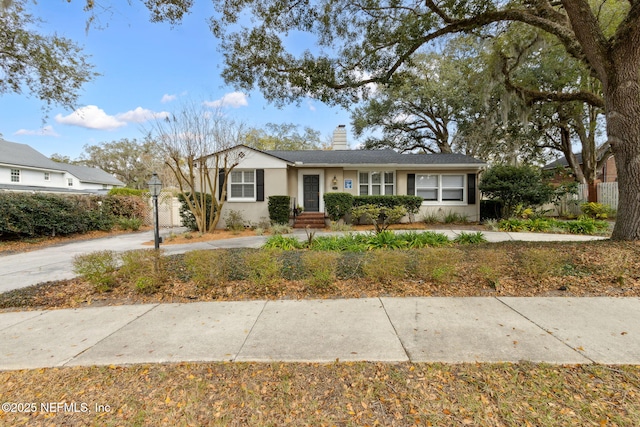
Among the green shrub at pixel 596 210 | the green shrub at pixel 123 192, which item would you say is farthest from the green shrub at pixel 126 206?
the green shrub at pixel 596 210

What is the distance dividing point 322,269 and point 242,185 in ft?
30.0

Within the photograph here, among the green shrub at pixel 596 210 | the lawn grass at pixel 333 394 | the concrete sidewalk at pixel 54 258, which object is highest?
the green shrub at pixel 596 210

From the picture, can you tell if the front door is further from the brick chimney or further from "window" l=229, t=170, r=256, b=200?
the brick chimney

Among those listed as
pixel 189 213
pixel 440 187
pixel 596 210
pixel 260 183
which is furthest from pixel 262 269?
pixel 596 210

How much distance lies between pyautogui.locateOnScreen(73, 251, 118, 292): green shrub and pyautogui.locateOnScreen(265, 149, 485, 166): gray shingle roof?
913cm

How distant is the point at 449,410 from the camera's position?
196 cm

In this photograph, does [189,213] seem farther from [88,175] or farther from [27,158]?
[88,175]

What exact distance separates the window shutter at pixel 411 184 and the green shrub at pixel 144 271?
1113 cm

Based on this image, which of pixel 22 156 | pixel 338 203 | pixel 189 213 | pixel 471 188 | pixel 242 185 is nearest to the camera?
pixel 189 213

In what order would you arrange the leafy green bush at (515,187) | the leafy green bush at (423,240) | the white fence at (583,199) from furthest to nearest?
1. the white fence at (583,199)
2. the leafy green bush at (515,187)
3. the leafy green bush at (423,240)

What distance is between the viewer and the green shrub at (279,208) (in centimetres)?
1170

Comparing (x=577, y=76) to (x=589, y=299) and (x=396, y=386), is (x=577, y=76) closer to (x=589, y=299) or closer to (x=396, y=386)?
(x=589, y=299)

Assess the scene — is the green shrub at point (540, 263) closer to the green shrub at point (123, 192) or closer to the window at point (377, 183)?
the window at point (377, 183)

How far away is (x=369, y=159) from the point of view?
45.6ft
